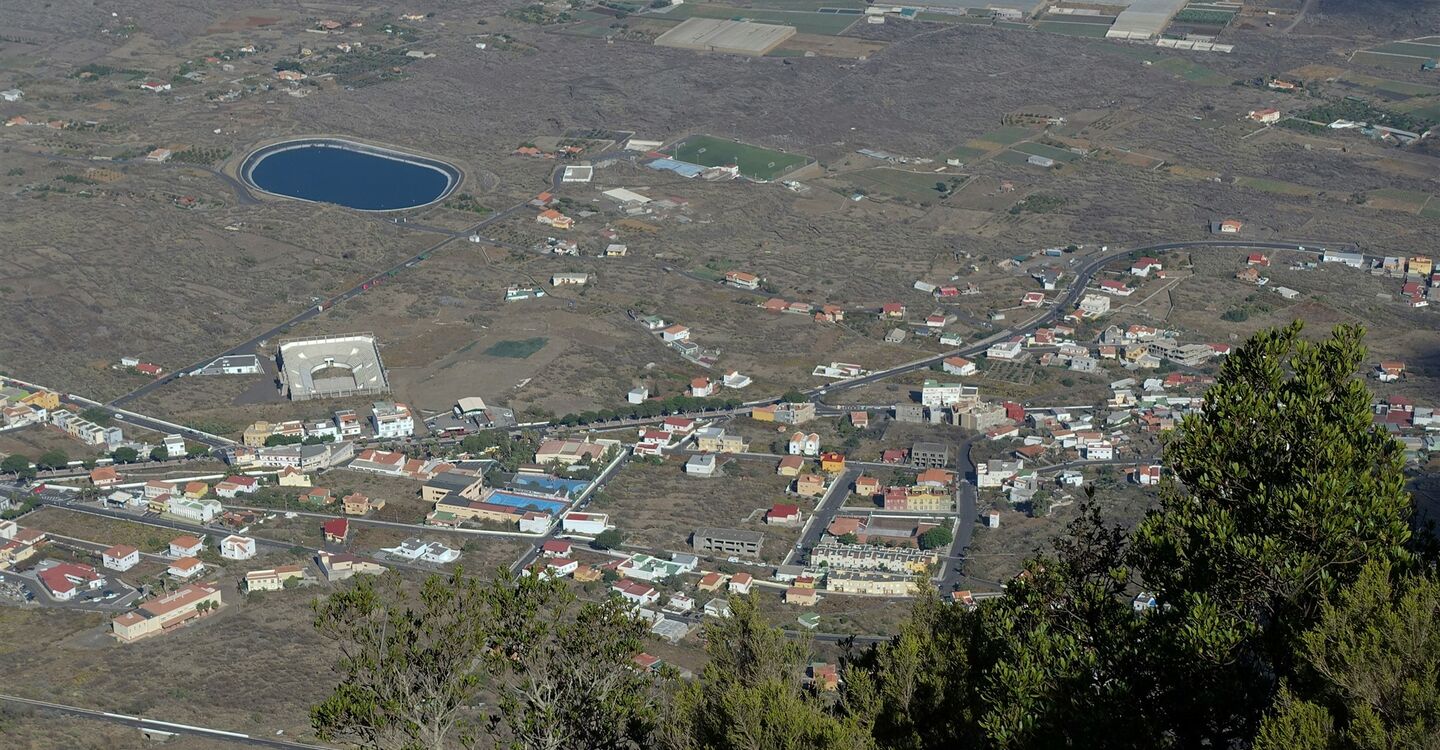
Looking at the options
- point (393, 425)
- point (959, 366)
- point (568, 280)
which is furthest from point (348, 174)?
point (959, 366)

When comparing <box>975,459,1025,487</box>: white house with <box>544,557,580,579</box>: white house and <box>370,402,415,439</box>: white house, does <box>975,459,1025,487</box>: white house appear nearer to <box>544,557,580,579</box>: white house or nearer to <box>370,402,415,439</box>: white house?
<box>544,557,580,579</box>: white house

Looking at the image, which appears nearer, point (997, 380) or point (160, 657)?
point (160, 657)

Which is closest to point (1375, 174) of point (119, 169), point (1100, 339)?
point (1100, 339)

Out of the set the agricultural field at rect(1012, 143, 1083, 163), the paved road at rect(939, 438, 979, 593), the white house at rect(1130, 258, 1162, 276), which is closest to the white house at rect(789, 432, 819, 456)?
the paved road at rect(939, 438, 979, 593)

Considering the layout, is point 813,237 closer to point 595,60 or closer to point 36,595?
point 595,60

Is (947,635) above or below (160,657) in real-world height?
above

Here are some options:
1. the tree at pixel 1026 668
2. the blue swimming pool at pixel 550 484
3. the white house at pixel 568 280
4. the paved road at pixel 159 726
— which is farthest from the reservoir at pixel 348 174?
the tree at pixel 1026 668

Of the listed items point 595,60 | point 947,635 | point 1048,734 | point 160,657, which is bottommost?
point 595,60
